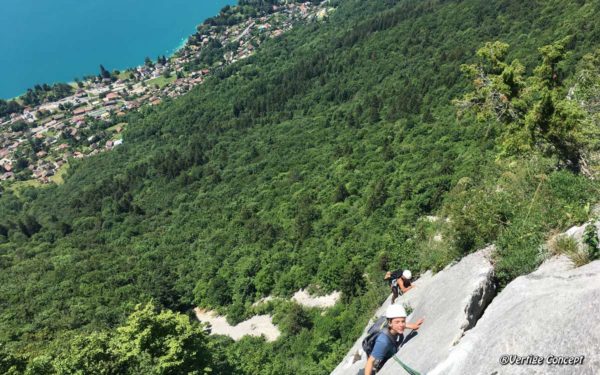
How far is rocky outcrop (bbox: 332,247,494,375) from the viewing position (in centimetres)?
743

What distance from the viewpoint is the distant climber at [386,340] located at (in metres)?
7.30

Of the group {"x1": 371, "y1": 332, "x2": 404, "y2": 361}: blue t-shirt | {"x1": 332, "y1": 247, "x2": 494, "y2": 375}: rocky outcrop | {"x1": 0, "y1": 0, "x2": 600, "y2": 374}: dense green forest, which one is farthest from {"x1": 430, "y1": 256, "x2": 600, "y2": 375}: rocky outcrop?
{"x1": 0, "y1": 0, "x2": 600, "y2": 374}: dense green forest

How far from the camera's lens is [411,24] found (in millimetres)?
124625

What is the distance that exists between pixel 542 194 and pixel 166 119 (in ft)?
480

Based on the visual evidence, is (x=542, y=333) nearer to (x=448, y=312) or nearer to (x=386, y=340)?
(x=386, y=340)

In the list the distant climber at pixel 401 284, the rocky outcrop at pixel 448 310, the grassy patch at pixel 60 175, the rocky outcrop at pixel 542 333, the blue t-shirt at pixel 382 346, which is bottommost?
the distant climber at pixel 401 284

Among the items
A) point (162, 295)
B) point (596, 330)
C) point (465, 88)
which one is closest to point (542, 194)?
point (596, 330)

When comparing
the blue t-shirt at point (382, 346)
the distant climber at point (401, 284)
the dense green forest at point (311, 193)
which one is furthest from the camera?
the dense green forest at point (311, 193)

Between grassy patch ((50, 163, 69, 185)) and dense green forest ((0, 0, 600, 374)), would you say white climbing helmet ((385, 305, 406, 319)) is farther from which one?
grassy patch ((50, 163, 69, 185))

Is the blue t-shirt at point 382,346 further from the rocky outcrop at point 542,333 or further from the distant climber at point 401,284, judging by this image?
the distant climber at point 401,284

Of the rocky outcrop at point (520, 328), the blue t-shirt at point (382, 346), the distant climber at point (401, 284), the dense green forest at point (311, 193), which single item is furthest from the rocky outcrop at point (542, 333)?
the distant climber at point (401, 284)

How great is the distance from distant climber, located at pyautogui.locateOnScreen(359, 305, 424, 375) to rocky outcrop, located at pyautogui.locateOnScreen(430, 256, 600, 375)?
3.75 ft

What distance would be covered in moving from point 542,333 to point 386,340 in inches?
105

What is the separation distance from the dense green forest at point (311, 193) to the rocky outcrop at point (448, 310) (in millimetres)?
640
